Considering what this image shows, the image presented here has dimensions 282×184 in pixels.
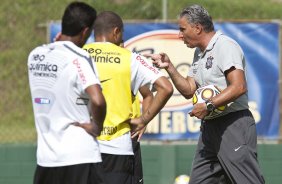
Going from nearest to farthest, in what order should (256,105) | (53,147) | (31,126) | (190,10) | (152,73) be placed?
1. (53,147)
2. (152,73)
3. (190,10)
4. (256,105)
5. (31,126)

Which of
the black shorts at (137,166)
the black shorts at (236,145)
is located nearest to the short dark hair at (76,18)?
the black shorts at (137,166)

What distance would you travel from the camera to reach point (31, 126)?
471 inches

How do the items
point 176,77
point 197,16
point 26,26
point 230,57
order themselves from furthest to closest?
point 26,26 → point 176,77 → point 197,16 → point 230,57

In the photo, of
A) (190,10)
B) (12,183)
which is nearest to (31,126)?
(12,183)

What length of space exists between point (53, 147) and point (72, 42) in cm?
67

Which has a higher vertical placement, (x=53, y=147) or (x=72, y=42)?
(x=72, y=42)

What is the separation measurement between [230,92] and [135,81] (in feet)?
2.53

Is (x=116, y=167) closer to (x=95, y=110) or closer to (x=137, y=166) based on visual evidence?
(x=137, y=166)

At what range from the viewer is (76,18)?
531cm

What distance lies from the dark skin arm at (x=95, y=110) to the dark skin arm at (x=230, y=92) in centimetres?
143

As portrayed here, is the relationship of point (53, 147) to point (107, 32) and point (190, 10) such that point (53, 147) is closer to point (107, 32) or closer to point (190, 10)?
point (107, 32)

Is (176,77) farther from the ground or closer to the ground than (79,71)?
closer to the ground

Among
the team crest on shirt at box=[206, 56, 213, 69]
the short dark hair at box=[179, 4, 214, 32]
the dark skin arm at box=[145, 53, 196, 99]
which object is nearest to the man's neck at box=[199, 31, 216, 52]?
the short dark hair at box=[179, 4, 214, 32]

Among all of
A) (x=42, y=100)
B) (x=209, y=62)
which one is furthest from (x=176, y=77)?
(x=42, y=100)
